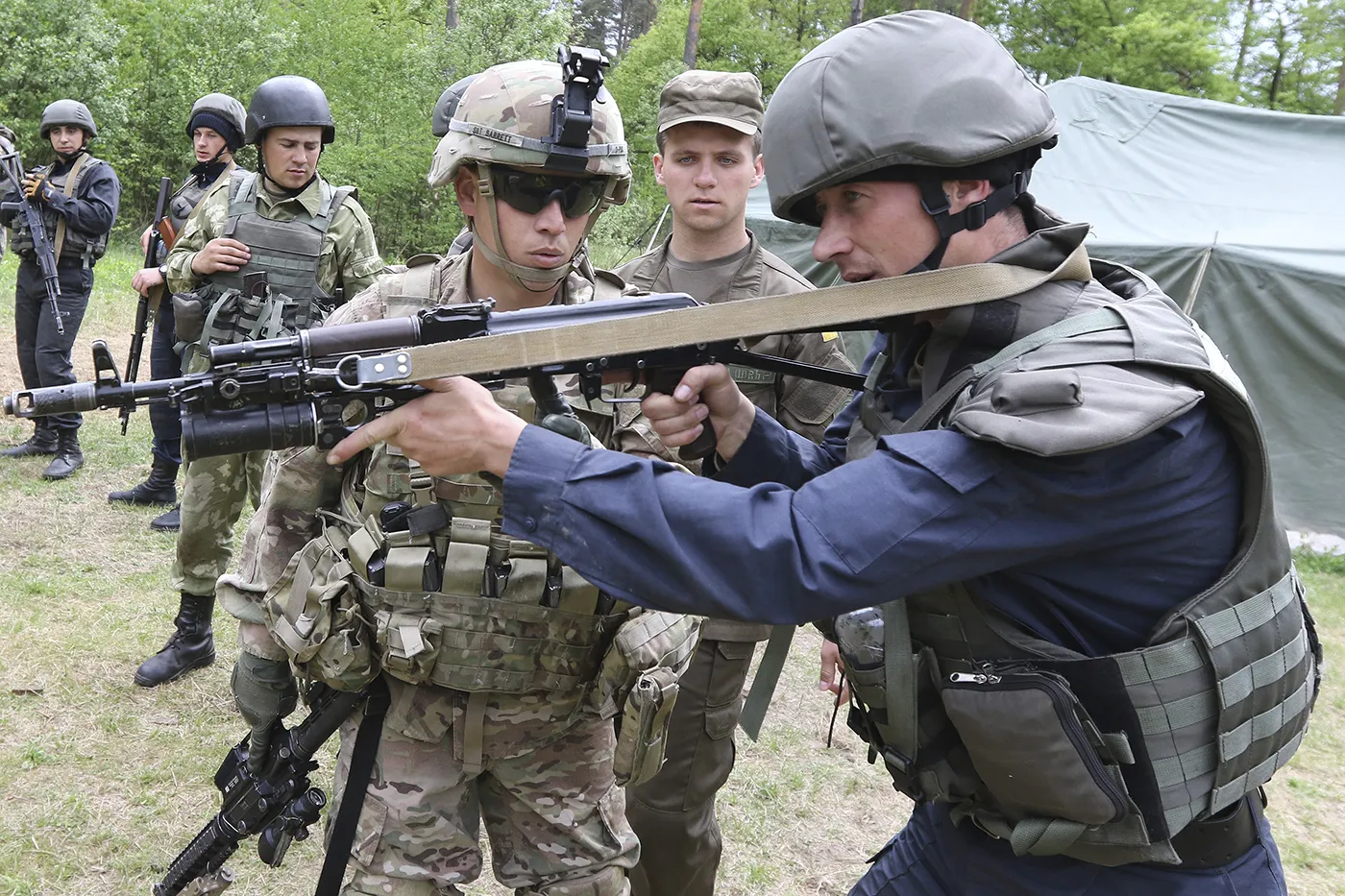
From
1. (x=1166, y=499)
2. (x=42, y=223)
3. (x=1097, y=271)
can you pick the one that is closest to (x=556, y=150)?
(x=1097, y=271)

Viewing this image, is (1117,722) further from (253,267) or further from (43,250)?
(43,250)

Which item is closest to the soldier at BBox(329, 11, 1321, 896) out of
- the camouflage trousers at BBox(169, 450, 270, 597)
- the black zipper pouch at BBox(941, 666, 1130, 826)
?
the black zipper pouch at BBox(941, 666, 1130, 826)

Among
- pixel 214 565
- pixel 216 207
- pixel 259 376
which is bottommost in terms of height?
pixel 214 565

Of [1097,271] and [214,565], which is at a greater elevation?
[1097,271]

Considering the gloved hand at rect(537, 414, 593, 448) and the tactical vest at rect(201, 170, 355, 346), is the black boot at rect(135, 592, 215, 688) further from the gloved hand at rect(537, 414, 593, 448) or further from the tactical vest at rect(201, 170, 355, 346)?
the gloved hand at rect(537, 414, 593, 448)

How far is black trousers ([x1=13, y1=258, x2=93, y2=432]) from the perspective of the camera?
7.74 meters

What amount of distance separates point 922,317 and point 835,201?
263 mm

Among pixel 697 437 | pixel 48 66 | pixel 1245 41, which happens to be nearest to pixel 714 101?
pixel 697 437

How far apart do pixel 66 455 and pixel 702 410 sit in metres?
7.23

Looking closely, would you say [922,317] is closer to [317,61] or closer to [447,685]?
[447,685]

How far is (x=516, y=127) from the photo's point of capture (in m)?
2.43

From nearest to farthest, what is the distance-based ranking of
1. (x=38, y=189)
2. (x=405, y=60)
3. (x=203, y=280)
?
(x=203, y=280)
(x=38, y=189)
(x=405, y=60)

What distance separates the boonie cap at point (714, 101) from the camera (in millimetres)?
3664

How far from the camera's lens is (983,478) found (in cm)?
153
